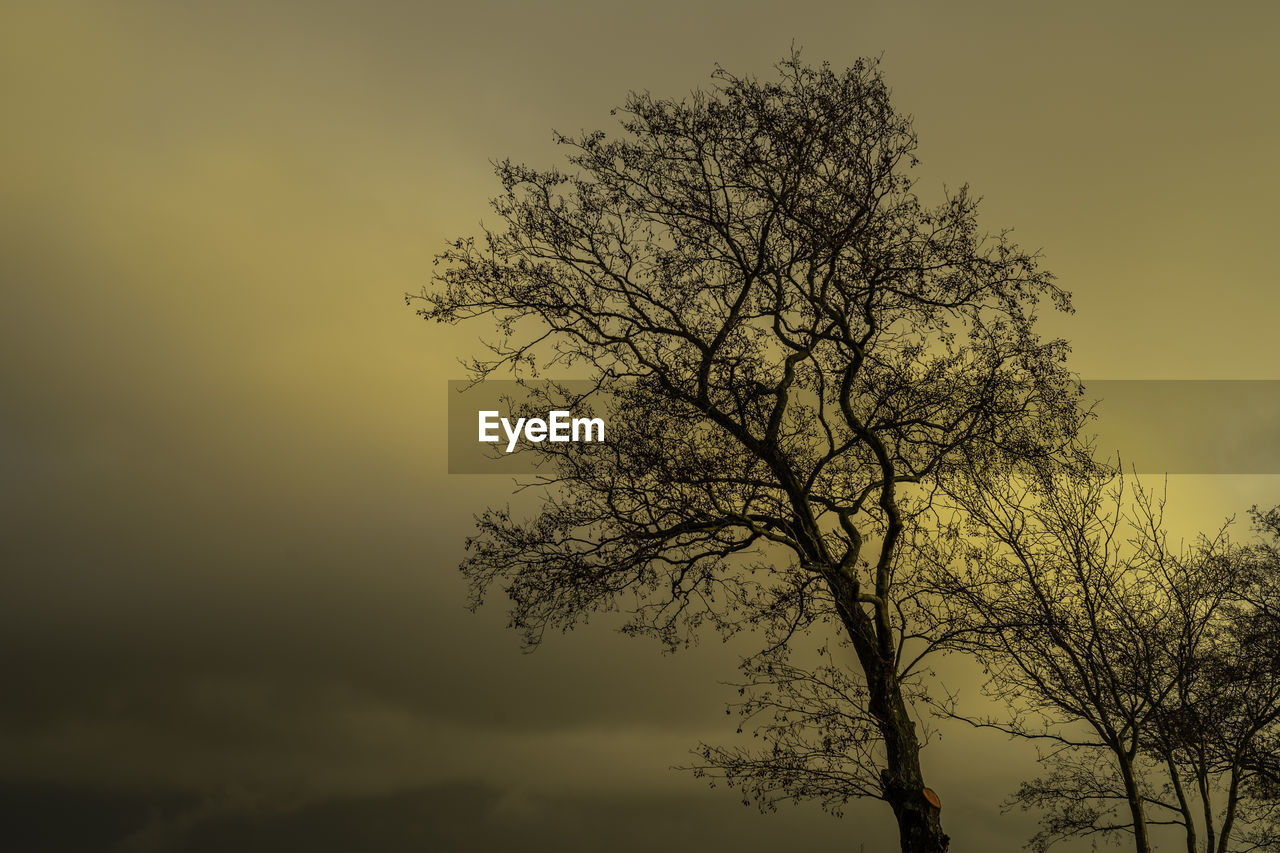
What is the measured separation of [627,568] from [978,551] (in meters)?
3.93

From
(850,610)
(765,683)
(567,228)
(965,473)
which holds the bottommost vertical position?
(765,683)

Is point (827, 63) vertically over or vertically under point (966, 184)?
over

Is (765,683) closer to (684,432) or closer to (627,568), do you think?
(627,568)

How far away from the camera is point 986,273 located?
37.9ft

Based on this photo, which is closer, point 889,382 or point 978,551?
point 978,551

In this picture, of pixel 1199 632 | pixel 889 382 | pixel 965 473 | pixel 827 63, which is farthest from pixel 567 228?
pixel 1199 632

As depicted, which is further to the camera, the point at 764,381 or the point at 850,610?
the point at 764,381

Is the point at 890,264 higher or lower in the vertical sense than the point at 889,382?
higher

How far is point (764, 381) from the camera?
40.0ft

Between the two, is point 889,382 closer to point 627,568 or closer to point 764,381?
point 764,381

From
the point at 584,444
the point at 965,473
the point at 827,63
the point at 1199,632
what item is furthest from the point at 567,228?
the point at 1199,632

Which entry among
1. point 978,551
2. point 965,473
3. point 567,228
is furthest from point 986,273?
point 567,228

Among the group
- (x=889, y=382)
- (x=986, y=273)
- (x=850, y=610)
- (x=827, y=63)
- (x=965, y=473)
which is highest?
(x=827, y=63)

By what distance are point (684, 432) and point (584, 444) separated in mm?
1288
